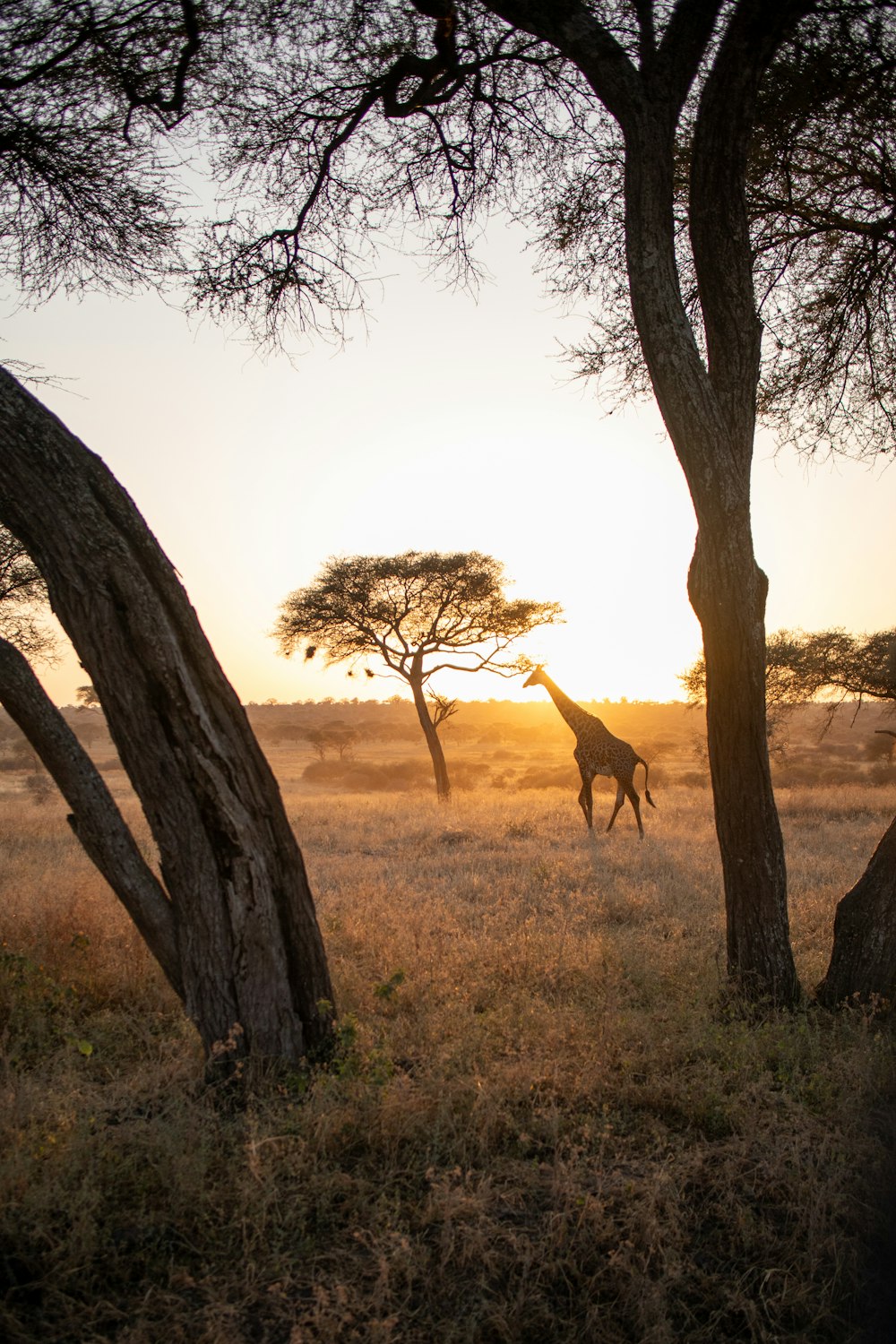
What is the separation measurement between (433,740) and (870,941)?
15.7 metres

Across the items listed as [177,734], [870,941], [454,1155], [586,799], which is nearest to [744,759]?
[870,941]

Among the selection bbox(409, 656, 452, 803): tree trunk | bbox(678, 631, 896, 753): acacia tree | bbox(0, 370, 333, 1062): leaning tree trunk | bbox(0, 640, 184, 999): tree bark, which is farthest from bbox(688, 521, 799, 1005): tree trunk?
bbox(678, 631, 896, 753): acacia tree

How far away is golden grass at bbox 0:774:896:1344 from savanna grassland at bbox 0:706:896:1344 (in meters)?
0.01

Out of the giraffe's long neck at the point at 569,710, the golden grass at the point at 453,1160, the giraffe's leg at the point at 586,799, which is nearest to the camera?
the golden grass at the point at 453,1160

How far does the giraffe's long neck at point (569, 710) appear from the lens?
43.6 feet

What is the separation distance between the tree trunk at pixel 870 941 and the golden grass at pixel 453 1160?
1.18ft

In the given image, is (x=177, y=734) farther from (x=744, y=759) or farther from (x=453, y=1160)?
(x=744, y=759)

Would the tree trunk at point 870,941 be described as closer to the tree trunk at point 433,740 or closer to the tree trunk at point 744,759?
the tree trunk at point 744,759

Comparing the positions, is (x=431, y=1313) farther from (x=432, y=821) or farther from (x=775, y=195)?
(x=432, y=821)

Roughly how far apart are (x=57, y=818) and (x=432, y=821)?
7.50 meters

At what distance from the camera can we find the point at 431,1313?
2.30 meters

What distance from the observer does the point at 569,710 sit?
13.7 m

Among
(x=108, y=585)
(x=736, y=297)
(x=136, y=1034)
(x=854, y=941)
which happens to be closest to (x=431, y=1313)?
(x=136, y=1034)

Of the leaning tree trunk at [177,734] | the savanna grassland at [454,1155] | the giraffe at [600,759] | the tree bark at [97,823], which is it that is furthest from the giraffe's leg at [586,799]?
the tree bark at [97,823]
